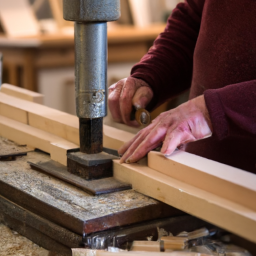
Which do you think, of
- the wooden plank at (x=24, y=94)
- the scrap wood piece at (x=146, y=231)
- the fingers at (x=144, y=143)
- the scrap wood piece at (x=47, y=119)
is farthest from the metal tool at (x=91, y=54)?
the wooden plank at (x=24, y=94)

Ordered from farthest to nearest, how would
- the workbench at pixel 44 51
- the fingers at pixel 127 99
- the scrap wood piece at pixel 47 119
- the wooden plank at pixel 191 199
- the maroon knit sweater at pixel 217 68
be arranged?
the workbench at pixel 44 51
the fingers at pixel 127 99
the scrap wood piece at pixel 47 119
the maroon knit sweater at pixel 217 68
the wooden plank at pixel 191 199

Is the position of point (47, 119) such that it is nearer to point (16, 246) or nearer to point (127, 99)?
point (127, 99)

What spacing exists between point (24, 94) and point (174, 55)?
1.99 ft

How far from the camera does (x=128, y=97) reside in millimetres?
1615

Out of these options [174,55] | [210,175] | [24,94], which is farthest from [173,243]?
[24,94]

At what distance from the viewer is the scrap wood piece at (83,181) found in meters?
1.21

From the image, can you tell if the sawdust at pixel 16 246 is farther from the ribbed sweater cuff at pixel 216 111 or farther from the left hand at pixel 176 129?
the ribbed sweater cuff at pixel 216 111

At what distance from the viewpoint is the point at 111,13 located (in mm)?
1191

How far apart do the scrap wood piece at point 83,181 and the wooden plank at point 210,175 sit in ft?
0.36

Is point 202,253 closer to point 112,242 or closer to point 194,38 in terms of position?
point 112,242

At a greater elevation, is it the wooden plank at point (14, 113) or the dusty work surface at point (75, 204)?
the wooden plank at point (14, 113)

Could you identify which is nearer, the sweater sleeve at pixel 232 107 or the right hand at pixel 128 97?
the sweater sleeve at pixel 232 107

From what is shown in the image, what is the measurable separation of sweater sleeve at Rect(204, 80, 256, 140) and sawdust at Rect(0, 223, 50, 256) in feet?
1.71

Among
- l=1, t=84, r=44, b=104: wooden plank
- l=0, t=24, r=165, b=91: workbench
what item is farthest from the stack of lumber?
l=0, t=24, r=165, b=91: workbench
